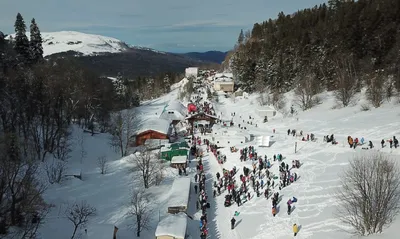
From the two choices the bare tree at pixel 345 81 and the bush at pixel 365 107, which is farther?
the bare tree at pixel 345 81

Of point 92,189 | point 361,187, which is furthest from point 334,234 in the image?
point 92,189

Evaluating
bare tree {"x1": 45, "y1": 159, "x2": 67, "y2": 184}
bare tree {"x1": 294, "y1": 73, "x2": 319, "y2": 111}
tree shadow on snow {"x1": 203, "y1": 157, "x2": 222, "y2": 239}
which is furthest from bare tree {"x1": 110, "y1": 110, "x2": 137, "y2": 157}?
bare tree {"x1": 294, "y1": 73, "x2": 319, "y2": 111}

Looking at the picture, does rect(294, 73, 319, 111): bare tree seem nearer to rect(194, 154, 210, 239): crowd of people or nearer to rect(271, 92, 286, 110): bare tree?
rect(271, 92, 286, 110): bare tree

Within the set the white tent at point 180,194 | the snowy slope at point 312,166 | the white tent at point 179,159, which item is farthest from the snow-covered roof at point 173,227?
the white tent at point 179,159

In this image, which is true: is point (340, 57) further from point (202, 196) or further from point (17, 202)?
point (17, 202)

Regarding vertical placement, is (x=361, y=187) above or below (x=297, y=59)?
below

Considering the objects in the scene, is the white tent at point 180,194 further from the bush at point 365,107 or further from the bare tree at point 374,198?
the bush at point 365,107

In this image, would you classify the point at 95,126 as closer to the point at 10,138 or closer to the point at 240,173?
the point at 10,138
